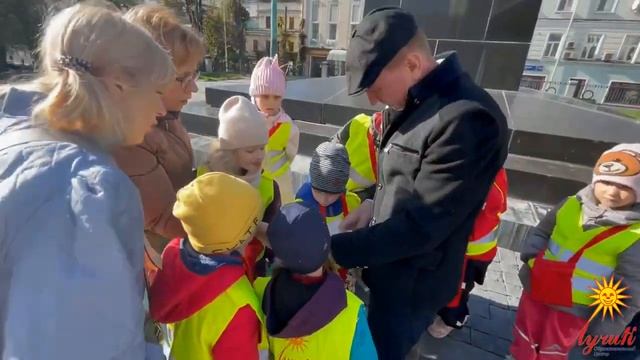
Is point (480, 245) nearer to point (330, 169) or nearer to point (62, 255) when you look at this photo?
point (330, 169)

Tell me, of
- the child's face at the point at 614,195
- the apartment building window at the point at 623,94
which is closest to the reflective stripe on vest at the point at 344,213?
the child's face at the point at 614,195

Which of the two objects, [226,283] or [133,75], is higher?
[133,75]

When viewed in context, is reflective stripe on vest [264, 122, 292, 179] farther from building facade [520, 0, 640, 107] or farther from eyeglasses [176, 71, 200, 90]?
building facade [520, 0, 640, 107]

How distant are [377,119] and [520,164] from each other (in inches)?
102

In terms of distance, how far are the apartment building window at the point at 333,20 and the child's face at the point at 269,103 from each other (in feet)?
113

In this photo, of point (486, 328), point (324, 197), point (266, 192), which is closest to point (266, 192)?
point (266, 192)

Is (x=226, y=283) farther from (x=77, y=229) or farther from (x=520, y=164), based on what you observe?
(x=520, y=164)

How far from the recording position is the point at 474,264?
244 cm

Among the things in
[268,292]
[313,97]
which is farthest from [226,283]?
[313,97]

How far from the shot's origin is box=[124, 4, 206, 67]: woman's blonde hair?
1.65 meters

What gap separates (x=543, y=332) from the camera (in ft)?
7.29

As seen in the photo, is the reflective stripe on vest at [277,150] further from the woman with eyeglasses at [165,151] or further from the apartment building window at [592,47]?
the apartment building window at [592,47]

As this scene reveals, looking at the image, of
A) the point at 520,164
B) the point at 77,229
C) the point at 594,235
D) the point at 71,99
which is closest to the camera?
the point at 77,229

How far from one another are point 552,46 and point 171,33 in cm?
3426
